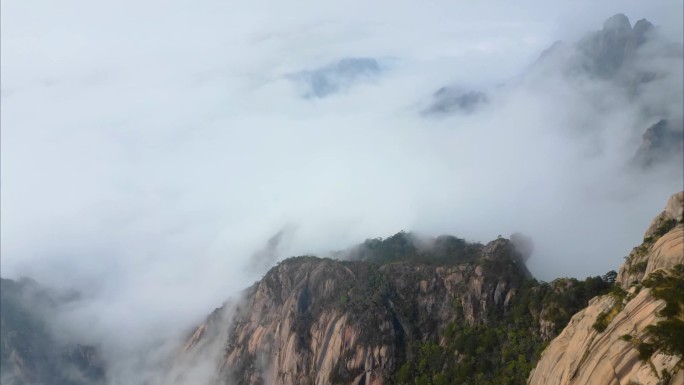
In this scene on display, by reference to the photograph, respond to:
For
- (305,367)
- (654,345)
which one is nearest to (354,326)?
(305,367)

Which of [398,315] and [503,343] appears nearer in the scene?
[503,343]

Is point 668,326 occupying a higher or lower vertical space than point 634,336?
higher

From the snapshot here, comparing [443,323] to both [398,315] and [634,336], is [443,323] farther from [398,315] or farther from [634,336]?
[634,336]

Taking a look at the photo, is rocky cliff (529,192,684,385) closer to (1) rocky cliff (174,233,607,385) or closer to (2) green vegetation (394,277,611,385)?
(2) green vegetation (394,277,611,385)

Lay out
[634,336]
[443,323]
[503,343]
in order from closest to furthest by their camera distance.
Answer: [634,336] → [503,343] → [443,323]

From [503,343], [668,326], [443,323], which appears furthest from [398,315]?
[668,326]

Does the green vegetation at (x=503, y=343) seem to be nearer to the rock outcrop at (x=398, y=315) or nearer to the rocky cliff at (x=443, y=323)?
the rocky cliff at (x=443, y=323)

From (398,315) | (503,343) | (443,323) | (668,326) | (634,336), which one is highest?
(668,326)

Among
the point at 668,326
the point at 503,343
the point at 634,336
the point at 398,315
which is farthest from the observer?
the point at 398,315

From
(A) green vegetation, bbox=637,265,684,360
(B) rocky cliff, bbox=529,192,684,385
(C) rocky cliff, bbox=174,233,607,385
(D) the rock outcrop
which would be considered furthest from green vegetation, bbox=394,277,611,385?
(A) green vegetation, bbox=637,265,684,360
